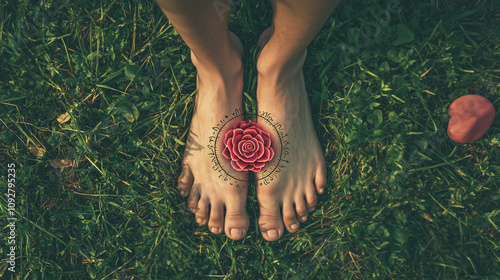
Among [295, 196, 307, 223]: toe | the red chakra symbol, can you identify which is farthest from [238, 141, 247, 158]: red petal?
[295, 196, 307, 223]: toe

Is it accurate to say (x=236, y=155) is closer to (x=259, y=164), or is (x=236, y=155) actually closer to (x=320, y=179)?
(x=259, y=164)

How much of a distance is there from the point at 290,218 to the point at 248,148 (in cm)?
48

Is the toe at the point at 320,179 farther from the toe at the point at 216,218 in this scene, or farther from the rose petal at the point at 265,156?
the toe at the point at 216,218

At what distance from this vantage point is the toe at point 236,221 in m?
2.03

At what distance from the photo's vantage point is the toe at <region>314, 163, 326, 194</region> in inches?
81.0

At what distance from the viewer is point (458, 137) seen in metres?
2.02

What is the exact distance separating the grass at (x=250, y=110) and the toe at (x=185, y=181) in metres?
0.06

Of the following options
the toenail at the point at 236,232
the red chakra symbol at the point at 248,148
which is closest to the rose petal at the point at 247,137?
the red chakra symbol at the point at 248,148

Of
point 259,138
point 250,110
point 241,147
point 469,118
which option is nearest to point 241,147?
point 241,147

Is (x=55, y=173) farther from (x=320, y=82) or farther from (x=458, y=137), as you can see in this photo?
(x=458, y=137)

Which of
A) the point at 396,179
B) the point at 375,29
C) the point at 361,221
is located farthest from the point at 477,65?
the point at 361,221

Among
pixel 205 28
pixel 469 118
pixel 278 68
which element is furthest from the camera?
pixel 469 118

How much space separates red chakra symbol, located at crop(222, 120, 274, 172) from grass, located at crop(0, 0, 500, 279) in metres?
0.16

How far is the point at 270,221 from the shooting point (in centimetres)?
205
